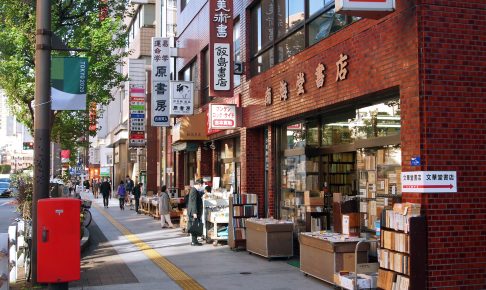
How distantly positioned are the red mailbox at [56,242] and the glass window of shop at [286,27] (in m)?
6.01

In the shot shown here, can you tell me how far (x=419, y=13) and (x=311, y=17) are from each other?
436 centimetres

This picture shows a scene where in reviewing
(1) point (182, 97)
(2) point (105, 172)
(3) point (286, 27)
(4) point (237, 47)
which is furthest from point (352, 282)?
(2) point (105, 172)

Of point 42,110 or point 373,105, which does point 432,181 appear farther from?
point 42,110

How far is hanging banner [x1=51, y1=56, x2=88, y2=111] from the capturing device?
929 centimetres

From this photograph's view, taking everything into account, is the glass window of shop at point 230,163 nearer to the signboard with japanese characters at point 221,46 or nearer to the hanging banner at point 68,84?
the signboard with japanese characters at point 221,46

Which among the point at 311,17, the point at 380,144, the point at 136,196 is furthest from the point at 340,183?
the point at 136,196

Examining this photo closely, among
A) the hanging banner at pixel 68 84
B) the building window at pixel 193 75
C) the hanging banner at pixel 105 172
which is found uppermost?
the building window at pixel 193 75

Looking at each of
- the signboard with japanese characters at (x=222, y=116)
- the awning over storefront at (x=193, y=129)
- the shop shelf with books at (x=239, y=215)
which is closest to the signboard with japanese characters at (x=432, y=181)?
the shop shelf with books at (x=239, y=215)

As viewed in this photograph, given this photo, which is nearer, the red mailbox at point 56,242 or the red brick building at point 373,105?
the red mailbox at point 56,242

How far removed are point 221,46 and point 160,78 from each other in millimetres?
10131

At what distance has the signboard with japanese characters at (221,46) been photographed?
15273mm

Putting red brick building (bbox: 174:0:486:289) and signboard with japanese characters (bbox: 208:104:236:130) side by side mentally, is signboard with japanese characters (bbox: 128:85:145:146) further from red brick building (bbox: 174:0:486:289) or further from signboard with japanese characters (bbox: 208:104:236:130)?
signboard with japanese characters (bbox: 208:104:236:130)

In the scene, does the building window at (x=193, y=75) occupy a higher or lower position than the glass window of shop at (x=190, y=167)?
higher

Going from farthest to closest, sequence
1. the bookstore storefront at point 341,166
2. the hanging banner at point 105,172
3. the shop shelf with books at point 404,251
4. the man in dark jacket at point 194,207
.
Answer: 1. the hanging banner at point 105,172
2. the man in dark jacket at point 194,207
3. the bookstore storefront at point 341,166
4. the shop shelf with books at point 404,251
